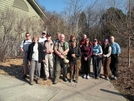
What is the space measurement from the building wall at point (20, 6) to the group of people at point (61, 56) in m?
9.21

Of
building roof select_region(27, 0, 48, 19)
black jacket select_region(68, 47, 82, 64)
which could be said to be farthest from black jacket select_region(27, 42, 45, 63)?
building roof select_region(27, 0, 48, 19)

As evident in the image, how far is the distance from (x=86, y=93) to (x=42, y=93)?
4.88 ft

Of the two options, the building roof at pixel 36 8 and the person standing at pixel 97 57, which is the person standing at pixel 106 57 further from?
the building roof at pixel 36 8

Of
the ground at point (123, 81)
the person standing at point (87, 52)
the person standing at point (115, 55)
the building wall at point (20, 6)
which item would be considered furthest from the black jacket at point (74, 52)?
the building wall at point (20, 6)

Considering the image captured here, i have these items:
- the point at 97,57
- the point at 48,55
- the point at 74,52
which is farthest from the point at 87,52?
the point at 48,55

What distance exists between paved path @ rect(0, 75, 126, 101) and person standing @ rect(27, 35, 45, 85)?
502 mm

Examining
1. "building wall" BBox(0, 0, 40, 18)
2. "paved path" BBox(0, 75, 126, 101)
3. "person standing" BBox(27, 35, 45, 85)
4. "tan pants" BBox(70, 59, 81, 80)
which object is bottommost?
"paved path" BBox(0, 75, 126, 101)

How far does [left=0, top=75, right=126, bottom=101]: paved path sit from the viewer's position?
17.4 feet

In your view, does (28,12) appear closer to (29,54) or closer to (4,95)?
(29,54)

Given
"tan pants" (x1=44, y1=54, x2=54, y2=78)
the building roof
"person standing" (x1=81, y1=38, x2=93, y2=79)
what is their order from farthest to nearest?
the building roof
"person standing" (x1=81, y1=38, x2=93, y2=79)
"tan pants" (x1=44, y1=54, x2=54, y2=78)

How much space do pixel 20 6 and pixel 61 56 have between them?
12.6 metres

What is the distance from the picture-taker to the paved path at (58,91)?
5.31 meters

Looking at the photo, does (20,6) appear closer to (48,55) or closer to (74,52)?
(48,55)

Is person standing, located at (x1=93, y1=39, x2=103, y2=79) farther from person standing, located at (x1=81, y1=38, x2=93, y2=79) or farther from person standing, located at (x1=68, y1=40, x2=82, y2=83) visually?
person standing, located at (x1=68, y1=40, x2=82, y2=83)
